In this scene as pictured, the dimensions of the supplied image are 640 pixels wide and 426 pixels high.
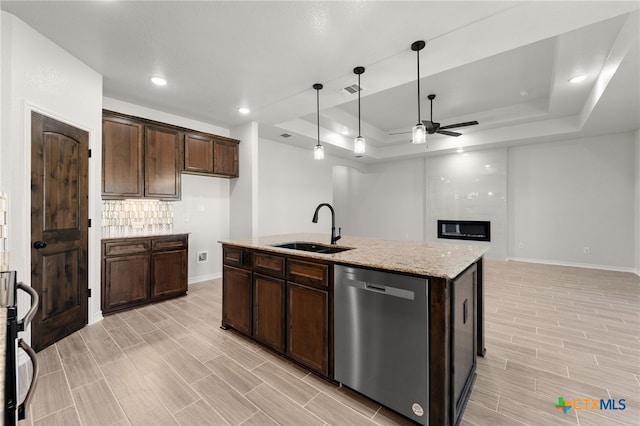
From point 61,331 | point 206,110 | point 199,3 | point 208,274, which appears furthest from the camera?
point 208,274

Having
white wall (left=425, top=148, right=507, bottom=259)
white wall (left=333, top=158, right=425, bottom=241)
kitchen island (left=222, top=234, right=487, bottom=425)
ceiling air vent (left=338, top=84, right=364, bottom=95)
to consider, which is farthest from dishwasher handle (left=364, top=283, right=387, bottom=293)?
white wall (left=333, top=158, right=425, bottom=241)

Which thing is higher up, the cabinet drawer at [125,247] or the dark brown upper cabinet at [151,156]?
the dark brown upper cabinet at [151,156]

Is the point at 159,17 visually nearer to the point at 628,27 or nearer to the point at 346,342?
the point at 346,342

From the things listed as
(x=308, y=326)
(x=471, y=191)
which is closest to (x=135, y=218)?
(x=308, y=326)

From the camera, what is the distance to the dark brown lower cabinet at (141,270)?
334 centimetres

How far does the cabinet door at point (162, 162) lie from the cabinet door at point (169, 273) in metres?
0.84

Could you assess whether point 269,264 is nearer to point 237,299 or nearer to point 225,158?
point 237,299

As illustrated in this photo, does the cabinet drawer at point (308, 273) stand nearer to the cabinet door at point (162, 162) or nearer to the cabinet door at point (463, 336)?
the cabinet door at point (463, 336)

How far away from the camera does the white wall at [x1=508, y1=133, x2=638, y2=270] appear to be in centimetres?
536

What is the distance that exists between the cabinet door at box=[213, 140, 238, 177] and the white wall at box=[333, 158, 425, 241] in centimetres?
500

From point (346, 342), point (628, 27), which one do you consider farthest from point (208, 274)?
point (628, 27)

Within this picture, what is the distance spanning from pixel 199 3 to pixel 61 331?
3177mm

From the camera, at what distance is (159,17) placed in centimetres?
226

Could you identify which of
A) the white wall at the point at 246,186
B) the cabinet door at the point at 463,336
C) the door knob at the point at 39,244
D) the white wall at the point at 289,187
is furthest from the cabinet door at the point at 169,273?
the cabinet door at the point at 463,336
